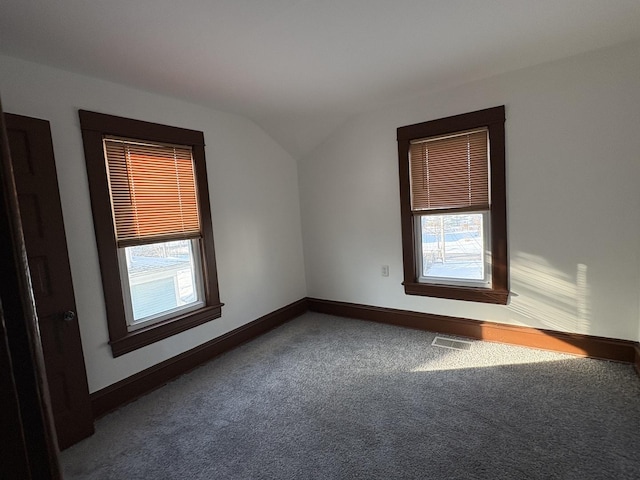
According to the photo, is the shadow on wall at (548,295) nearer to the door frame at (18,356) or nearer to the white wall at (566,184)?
the white wall at (566,184)

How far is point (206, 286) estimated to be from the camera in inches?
123

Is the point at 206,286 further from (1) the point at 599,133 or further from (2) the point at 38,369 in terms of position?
(1) the point at 599,133

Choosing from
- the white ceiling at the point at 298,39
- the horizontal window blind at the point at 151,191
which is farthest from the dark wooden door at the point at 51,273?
the white ceiling at the point at 298,39

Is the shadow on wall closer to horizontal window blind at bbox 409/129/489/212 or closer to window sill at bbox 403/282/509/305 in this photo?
window sill at bbox 403/282/509/305

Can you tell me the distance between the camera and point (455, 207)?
3.12 metres

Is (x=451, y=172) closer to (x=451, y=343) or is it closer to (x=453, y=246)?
(x=453, y=246)

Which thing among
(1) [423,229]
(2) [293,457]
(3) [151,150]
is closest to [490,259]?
(1) [423,229]

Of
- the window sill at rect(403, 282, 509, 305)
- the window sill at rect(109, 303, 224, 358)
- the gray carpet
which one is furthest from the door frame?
the window sill at rect(403, 282, 509, 305)

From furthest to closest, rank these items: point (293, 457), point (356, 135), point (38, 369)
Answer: point (356, 135)
point (293, 457)
point (38, 369)

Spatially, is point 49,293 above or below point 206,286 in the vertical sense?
above

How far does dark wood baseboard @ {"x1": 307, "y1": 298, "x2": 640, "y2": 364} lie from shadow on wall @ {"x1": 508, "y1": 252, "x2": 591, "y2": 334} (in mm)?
91

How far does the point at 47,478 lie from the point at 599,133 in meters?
3.40

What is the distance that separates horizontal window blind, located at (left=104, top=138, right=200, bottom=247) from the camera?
250 centimetres

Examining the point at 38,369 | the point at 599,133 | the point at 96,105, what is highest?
the point at 96,105
